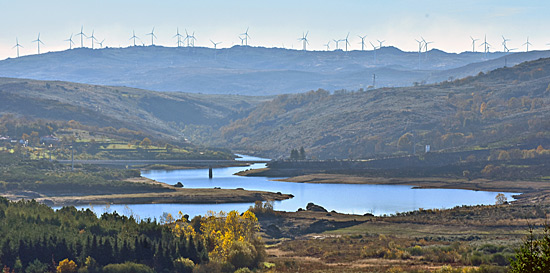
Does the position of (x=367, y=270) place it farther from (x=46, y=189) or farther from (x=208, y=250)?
(x=46, y=189)

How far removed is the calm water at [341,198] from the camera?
13912 centimetres

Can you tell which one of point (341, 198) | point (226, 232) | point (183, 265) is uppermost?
point (226, 232)

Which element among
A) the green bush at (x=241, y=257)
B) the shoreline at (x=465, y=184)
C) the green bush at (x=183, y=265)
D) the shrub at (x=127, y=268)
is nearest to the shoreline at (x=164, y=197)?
the shoreline at (x=465, y=184)

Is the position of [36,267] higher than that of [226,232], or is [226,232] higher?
[226,232]

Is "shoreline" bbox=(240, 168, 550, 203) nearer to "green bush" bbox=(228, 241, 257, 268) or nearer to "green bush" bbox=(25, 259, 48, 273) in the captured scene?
"green bush" bbox=(228, 241, 257, 268)

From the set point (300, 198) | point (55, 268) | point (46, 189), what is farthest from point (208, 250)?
point (46, 189)

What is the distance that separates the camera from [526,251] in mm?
35656

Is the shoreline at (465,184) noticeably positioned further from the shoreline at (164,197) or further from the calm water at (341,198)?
the shoreline at (164,197)

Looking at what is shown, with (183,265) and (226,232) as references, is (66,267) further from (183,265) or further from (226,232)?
(226,232)

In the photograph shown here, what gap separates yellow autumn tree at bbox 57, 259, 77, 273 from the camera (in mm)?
64000

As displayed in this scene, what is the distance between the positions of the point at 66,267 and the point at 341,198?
3882 inches

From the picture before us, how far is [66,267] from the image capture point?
64.2 m

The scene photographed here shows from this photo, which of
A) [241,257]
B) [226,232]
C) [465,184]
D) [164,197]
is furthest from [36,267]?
[465,184]

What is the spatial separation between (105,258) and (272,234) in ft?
131
